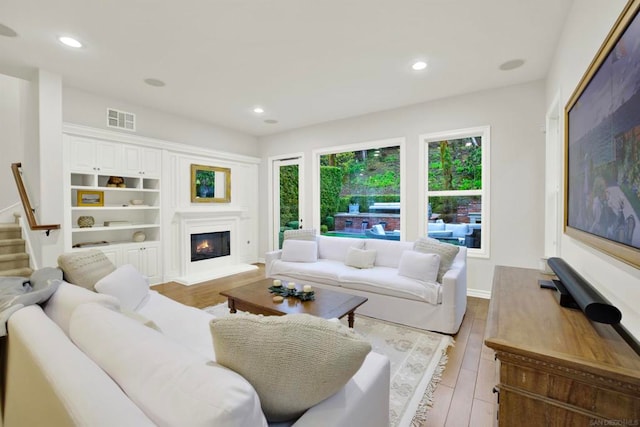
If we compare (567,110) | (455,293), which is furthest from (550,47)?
(455,293)

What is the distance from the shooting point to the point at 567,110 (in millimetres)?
1986

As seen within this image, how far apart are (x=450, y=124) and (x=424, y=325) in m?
2.79

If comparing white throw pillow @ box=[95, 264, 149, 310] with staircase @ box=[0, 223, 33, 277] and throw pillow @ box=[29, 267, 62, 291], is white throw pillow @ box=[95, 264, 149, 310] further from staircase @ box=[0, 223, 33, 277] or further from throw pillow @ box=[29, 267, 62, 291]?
staircase @ box=[0, 223, 33, 277]

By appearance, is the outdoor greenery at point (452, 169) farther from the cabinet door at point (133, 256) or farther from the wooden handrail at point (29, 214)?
the wooden handrail at point (29, 214)

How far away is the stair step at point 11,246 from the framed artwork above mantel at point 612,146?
569 cm

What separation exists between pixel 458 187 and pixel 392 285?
198cm

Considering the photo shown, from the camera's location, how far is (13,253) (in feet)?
12.3

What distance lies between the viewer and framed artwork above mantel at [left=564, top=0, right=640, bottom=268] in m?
0.99

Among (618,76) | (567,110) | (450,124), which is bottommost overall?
(618,76)

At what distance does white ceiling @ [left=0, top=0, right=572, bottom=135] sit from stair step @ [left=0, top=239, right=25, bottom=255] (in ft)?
6.76

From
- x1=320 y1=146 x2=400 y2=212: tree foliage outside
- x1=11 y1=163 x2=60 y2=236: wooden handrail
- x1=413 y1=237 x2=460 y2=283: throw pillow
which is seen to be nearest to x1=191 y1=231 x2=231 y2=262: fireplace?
x1=11 y1=163 x2=60 y2=236: wooden handrail

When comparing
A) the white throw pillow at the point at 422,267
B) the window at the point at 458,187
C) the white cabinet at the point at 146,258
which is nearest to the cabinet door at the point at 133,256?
the white cabinet at the point at 146,258

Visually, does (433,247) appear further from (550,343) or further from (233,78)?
(233,78)

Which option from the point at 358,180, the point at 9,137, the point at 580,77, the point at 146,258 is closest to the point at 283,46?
the point at 580,77
